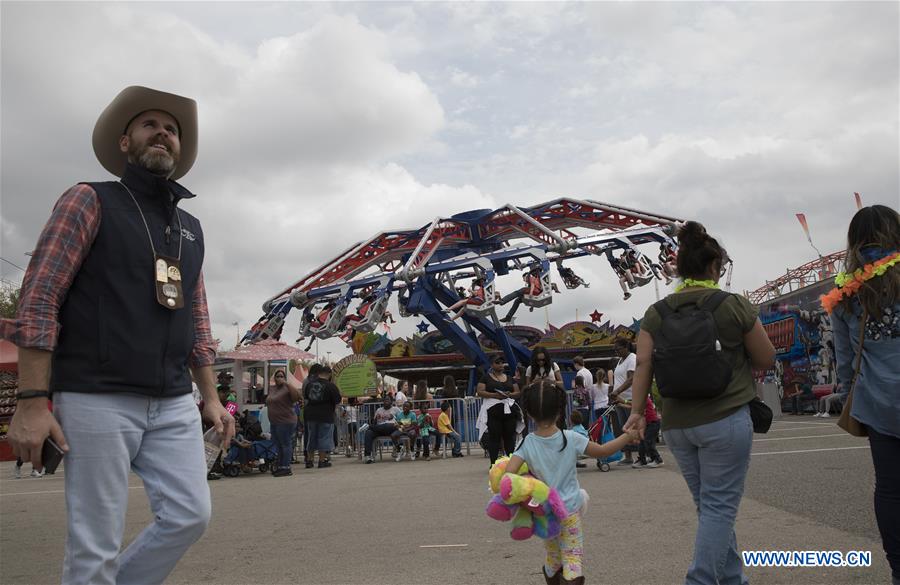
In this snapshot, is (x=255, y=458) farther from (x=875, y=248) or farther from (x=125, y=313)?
(x=875, y=248)

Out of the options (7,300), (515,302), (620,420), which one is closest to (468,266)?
(515,302)

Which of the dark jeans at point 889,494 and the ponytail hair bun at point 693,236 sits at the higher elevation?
the ponytail hair bun at point 693,236

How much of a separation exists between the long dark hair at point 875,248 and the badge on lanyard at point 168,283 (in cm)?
312

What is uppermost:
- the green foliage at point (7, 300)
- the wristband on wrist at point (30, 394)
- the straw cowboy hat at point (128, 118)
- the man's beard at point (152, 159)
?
the green foliage at point (7, 300)

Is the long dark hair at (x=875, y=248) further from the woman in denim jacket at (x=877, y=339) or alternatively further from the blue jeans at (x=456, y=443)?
the blue jeans at (x=456, y=443)

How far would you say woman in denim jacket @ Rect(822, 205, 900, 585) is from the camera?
3.49m

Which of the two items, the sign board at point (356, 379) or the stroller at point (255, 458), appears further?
Answer: the sign board at point (356, 379)

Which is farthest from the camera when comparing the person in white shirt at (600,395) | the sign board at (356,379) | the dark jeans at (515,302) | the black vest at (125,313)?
the dark jeans at (515,302)

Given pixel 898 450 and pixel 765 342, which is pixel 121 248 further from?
pixel 898 450

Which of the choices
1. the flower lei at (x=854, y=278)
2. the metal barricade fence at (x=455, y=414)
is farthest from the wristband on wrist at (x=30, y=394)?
the metal barricade fence at (x=455, y=414)

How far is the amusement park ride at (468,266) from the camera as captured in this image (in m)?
21.2

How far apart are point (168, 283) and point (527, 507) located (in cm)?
203

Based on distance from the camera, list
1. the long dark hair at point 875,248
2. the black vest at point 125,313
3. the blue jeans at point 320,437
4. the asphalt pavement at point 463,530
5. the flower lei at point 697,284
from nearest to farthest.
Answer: the black vest at point 125,313 < the long dark hair at point 875,248 < the flower lei at point 697,284 < the asphalt pavement at point 463,530 < the blue jeans at point 320,437

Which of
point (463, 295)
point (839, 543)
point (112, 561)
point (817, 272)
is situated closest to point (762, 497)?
point (839, 543)
